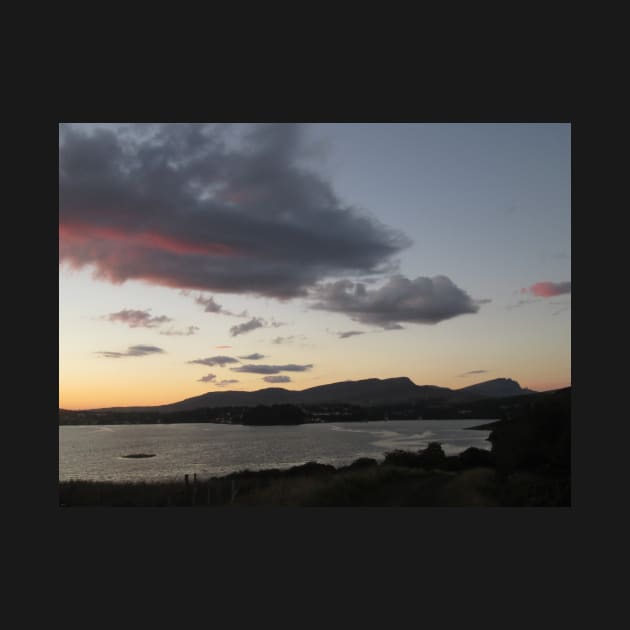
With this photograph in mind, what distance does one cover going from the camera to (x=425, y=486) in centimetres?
1577

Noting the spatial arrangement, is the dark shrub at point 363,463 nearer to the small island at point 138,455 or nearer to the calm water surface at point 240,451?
the calm water surface at point 240,451

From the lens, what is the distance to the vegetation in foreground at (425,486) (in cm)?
1351

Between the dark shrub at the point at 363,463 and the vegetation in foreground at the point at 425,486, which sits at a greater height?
the vegetation in foreground at the point at 425,486

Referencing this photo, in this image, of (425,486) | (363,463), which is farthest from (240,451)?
(425,486)

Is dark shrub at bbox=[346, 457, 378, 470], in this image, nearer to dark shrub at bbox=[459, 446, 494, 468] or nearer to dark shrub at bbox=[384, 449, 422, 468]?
dark shrub at bbox=[384, 449, 422, 468]

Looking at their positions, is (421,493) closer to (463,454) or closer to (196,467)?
(463,454)

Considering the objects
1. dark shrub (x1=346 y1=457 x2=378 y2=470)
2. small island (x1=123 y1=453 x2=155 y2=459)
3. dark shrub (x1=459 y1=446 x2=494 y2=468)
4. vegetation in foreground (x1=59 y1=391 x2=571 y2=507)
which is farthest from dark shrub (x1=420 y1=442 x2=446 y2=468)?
small island (x1=123 y1=453 x2=155 y2=459)

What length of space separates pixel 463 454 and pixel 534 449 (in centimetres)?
520

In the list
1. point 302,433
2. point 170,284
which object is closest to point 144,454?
point 302,433

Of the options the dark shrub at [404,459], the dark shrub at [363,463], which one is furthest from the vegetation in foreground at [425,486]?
the dark shrub at [404,459]

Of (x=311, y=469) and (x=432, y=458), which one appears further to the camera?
(x=432, y=458)

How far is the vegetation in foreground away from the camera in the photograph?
13.5m

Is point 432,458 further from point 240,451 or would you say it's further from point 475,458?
point 240,451

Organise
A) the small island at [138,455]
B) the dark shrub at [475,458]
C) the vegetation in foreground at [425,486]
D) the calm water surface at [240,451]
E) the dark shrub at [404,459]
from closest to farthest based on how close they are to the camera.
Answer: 1. the vegetation in foreground at [425,486]
2. the dark shrub at [475,458]
3. the dark shrub at [404,459]
4. the calm water surface at [240,451]
5. the small island at [138,455]
